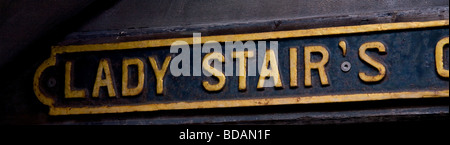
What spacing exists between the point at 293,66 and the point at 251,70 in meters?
0.11

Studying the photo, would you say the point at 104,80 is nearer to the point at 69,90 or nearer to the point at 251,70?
the point at 69,90

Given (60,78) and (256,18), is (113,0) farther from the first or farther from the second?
(256,18)

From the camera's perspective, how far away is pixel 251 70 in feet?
5.80

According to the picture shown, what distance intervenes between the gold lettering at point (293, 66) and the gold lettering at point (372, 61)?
16 centimetres

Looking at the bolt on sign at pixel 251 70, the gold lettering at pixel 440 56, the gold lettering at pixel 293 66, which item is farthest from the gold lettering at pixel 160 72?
the gold lettering at pixel 440 56

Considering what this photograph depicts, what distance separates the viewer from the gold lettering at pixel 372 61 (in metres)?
1.68

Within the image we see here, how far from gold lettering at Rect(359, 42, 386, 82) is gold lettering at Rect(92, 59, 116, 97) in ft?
2.17

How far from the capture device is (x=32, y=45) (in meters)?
1.93

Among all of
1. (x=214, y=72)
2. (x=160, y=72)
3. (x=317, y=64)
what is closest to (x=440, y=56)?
(x=317, y=64)

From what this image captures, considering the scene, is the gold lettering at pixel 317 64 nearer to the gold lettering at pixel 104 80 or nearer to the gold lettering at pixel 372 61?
the gold lettering at pixel 372 61

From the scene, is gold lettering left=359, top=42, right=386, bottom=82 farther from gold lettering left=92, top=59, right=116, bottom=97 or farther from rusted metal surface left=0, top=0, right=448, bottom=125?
gold lettering left=92, top=59, right=116, bottom=97

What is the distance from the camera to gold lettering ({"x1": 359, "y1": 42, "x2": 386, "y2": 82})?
1676 millimetres
